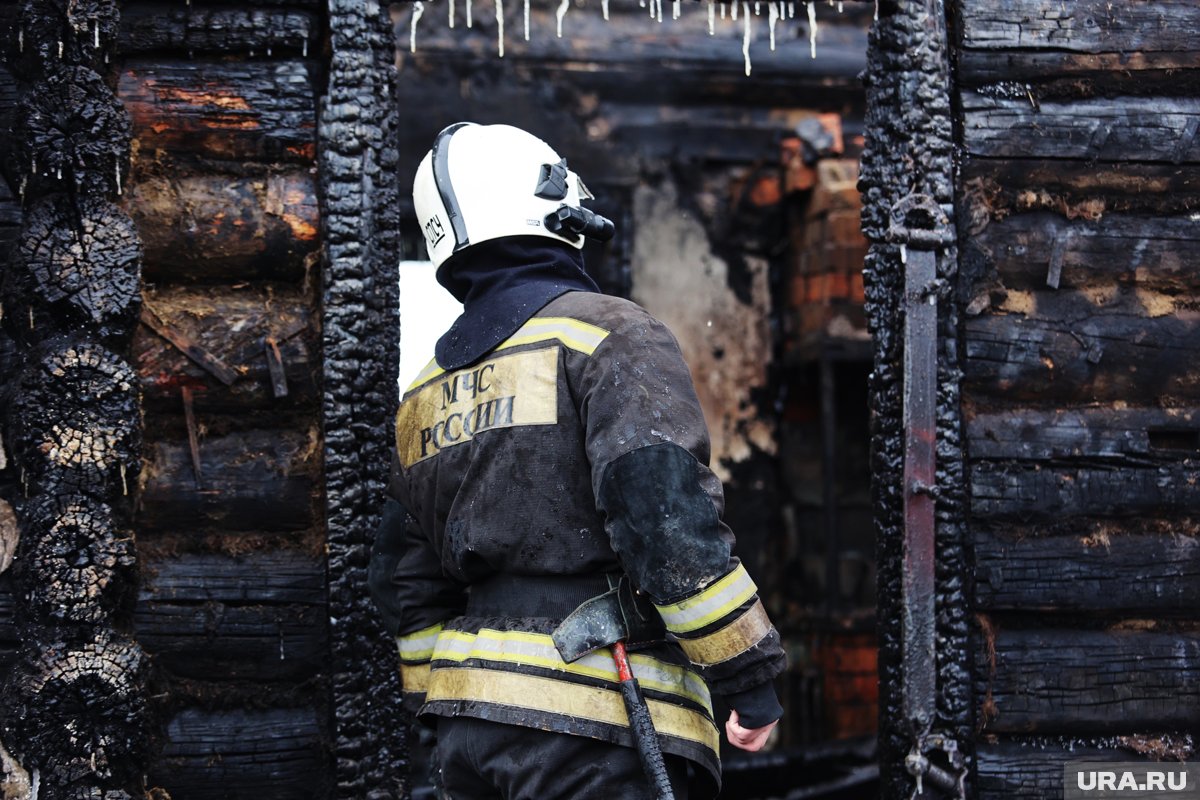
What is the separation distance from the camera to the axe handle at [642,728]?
229 centimetres

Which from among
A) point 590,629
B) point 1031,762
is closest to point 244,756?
point 590,629

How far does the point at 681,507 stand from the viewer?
2307 millimetres

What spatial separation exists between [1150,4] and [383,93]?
242cm

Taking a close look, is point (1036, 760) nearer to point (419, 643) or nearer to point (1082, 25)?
point (419, 643)

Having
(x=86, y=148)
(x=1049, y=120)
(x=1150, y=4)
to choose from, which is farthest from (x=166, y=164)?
(x=1150, y=4)

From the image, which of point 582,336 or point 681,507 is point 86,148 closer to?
point 582,336

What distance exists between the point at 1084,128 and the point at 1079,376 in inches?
30.4

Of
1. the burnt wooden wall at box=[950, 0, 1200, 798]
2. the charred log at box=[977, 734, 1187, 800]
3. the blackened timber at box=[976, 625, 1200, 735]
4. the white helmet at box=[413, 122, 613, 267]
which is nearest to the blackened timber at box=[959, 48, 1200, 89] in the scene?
the burnt wooden wall at box=[950, 0, 1200, 798]

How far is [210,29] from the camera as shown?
3.40 meters

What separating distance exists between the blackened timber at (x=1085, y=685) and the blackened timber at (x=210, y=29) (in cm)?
279

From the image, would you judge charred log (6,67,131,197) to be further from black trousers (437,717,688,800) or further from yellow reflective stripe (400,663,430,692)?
black trousers (437,717,688,800)

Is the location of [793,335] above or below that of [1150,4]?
below

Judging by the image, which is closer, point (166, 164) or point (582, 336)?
point (582, 336)

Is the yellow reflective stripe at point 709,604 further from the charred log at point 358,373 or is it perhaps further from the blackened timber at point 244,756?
the blackened timber at point 244,756
